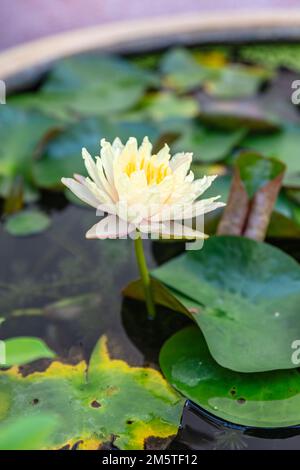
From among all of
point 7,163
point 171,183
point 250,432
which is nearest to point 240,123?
point 7,163

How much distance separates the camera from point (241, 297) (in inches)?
36.3

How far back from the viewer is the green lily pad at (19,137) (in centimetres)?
128

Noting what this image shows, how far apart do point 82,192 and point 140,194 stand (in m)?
0.09

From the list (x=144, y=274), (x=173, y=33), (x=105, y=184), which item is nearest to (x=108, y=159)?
(x=105, y=184)

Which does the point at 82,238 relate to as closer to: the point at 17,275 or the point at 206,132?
the point at 17,275

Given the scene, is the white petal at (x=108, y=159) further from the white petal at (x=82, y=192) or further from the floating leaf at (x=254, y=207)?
the floating leaf at (x=254, y=207)

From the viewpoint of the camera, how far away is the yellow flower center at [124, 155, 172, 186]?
2.61ft

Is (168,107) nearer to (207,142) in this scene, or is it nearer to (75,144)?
(207,142)

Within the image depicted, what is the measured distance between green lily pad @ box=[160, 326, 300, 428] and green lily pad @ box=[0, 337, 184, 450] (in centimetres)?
3

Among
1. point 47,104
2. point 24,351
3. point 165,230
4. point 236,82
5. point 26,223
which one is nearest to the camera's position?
point 24,351

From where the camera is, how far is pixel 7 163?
4.19ft

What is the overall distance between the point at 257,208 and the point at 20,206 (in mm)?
464

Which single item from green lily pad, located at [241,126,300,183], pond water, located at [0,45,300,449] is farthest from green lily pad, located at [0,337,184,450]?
green lily pad, located at [241,126,300,183]

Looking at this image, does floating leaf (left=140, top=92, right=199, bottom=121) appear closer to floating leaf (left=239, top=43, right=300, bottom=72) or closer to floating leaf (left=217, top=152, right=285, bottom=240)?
floating leaf (left=239, top=43, right=300, bottom=72)
